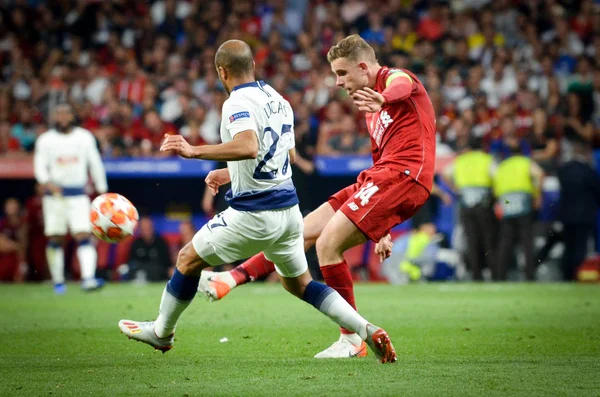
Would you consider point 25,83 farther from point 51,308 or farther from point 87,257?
Answer: point 51,308

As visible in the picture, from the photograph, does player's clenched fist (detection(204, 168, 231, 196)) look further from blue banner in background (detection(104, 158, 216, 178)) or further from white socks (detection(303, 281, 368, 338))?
blue banner in background (detection(104, 158, 216, 178))

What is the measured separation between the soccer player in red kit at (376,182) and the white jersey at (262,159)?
702 mm

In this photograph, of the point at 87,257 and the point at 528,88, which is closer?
the point at 87,257

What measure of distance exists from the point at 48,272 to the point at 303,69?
641cm

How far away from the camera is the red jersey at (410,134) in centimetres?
748

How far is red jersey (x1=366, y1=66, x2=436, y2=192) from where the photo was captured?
7.48 m

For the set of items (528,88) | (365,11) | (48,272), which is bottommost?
→ (48,272)

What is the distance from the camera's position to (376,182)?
24.5 feet

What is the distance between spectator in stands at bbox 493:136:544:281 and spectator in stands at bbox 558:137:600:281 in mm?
437

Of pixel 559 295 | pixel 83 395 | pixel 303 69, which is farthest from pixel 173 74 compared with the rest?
pixel 83 395

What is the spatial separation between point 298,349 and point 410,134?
6.17 ft

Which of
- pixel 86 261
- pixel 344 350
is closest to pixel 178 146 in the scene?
pixel 344 350

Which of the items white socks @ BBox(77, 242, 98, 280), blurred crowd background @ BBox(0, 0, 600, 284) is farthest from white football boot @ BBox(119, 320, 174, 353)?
blurred crowd background @ BBox(0, 0, 600, 284)

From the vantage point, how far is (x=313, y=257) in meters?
16.5
